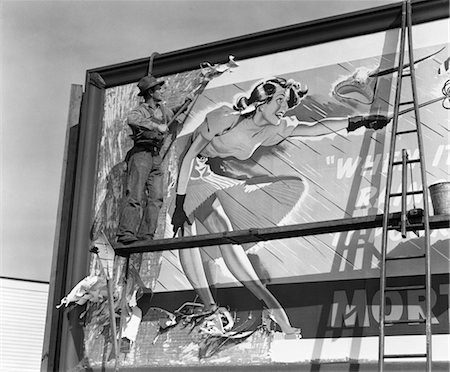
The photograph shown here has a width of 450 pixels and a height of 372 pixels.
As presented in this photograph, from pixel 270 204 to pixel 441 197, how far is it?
1.98 m

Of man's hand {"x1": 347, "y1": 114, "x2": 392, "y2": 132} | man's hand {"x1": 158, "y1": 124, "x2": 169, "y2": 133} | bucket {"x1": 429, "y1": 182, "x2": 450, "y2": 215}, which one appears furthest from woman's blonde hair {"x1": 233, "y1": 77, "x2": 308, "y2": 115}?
bucket {"x1": 429, "y1": 182, "x2": 450, "y2": 215}

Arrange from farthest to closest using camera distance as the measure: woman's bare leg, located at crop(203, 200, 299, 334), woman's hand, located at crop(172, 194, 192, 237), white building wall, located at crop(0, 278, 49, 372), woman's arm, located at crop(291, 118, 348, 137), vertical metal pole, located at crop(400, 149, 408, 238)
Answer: white building wall, located at crop(0, 278, 49, 372) < woman's hand, located at crop(172, 194, 192, 237) < woman's arm, located at crop(291, 118, 348, 137) < woman's bare leg, located at crop(203, 200, 299, 334) < vertical metal pole, located at crop(400, 149, 408, 238)

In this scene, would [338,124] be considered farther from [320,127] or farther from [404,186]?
[404,186]

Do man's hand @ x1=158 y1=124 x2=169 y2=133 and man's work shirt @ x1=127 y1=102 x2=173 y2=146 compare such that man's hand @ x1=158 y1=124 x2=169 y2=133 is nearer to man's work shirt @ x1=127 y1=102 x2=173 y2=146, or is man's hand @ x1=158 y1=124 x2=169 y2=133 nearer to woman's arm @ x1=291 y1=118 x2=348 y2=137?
man's work shirt @ x1=127 y1=102 x2=173 y2=146

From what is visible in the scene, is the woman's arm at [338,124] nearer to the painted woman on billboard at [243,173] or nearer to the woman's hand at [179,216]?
the painted woman on billboard at [243,173]

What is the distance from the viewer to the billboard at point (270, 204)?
797cm

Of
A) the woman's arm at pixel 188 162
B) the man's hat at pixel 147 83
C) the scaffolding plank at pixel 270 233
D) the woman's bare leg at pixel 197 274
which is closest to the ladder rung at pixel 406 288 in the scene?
the scaffolding plank at pixel 270 233

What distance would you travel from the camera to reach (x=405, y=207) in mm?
7332

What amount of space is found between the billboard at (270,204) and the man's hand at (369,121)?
14mm

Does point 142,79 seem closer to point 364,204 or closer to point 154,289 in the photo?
point 154,289

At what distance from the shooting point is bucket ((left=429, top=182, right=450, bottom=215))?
7.45 meters

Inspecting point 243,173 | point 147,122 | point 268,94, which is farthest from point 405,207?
point 147,122

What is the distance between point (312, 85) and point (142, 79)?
6.80ft

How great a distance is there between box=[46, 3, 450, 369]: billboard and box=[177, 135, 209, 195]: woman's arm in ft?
0.06
